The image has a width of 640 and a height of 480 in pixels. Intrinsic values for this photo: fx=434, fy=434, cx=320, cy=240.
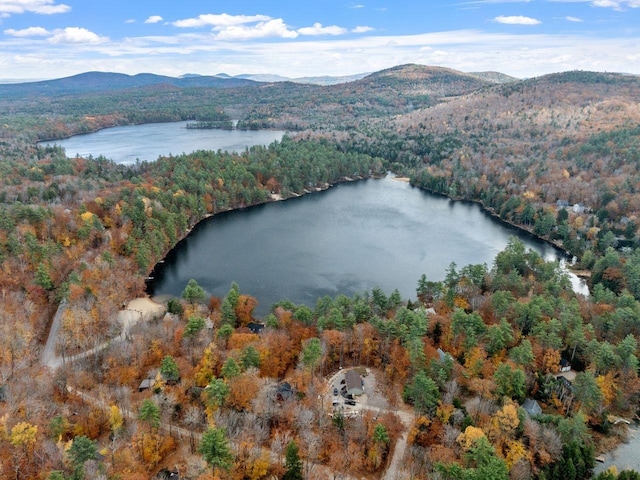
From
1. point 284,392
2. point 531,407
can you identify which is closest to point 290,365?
point 284,392

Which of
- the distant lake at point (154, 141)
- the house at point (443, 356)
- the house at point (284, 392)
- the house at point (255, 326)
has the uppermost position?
the distant lake at point (154, 141)

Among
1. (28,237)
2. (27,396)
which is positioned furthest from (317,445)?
(28,237)

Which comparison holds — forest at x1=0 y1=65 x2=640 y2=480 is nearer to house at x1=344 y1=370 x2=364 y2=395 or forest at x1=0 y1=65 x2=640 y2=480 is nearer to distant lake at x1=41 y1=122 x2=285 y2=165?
house at x1=344 y1=370 x2=364 y2=395

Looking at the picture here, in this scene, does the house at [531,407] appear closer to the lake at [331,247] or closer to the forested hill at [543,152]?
the lake at [331,247]

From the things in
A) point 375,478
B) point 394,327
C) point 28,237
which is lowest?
point 375,478

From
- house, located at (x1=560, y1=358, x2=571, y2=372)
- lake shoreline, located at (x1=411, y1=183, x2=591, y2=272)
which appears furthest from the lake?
house, located at (x1=560, y1=358, x2=571, y2=372)

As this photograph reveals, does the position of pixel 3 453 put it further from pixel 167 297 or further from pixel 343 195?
pixel 343 195

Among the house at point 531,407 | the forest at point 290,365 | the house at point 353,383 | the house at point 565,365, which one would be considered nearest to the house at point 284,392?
the forest at point 290,365
